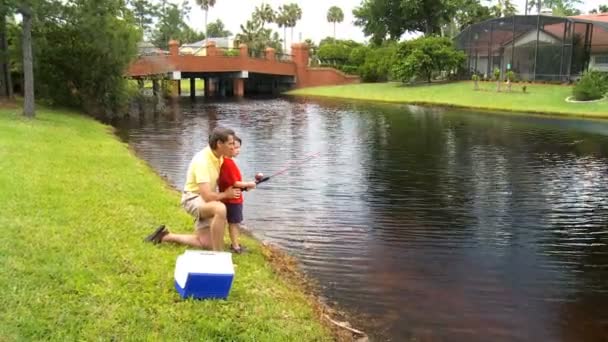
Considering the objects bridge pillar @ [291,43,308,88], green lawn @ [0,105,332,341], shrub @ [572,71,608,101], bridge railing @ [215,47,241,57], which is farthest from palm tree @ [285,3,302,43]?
green lawn @ [0,105,332,341]

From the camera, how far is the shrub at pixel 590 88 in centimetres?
3294

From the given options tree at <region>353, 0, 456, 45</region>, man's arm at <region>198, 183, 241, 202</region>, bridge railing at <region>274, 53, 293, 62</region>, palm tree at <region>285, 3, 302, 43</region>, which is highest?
palm tree at <region>285, 3, 302, 43</region>

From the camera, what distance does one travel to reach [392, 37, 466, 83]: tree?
48969 millimetres

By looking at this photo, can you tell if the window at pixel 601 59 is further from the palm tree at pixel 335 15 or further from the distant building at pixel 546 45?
the palm tree at pixel 335 15

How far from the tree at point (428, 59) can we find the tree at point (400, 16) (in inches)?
408

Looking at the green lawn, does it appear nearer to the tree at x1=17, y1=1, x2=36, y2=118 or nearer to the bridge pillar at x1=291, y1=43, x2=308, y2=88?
the tree at x1=17, y1=1, x2=36, y2=118

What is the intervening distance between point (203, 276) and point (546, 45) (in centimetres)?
4310

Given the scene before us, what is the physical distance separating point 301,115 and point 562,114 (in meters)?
13.4

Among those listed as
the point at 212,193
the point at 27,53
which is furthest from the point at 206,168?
the point at 27,53

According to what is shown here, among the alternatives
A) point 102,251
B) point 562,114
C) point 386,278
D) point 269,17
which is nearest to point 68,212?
point 102,251

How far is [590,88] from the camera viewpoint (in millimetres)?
33062

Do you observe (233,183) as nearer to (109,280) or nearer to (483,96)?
(109,280)

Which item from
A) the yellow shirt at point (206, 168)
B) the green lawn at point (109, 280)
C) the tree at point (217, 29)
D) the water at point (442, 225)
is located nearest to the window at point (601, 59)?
the water at point (442, 225)

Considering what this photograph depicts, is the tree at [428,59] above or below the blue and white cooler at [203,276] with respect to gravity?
above
